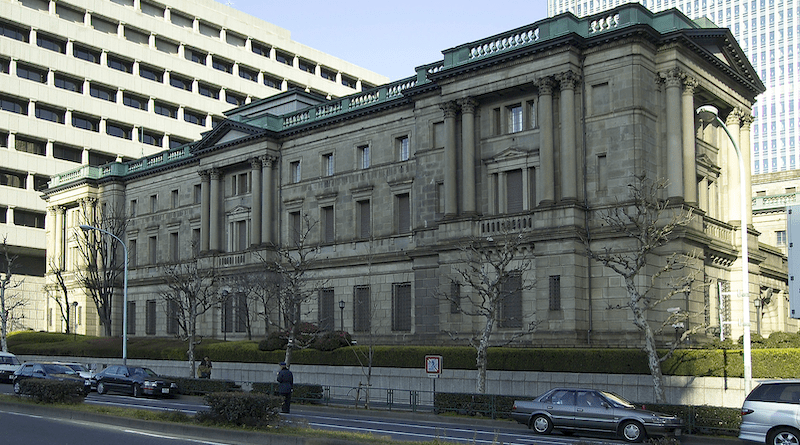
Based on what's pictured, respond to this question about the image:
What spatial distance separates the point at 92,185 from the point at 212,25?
35854mm

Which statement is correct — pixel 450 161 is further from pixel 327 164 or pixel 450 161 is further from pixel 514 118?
pixel 327 164

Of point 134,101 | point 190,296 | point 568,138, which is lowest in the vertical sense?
point 190,296

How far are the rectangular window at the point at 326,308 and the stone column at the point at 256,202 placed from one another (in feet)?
22.2

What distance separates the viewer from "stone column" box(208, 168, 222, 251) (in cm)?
6444

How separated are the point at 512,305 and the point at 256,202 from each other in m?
23.7

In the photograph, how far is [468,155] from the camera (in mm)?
46094

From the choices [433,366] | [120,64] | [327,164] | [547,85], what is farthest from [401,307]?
[120,64]

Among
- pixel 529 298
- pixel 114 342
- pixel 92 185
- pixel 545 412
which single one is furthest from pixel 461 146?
pixel 92 185

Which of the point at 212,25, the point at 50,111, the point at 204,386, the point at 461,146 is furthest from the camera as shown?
the point at 212,25

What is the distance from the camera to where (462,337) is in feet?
142

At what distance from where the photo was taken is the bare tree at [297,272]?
48.6m

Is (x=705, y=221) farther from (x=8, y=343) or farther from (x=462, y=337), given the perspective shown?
(x=8, y=343)

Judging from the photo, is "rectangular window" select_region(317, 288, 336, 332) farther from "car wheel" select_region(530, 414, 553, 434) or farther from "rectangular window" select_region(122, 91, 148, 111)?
"rectangular window" select_region(122, 91, 148, 111)

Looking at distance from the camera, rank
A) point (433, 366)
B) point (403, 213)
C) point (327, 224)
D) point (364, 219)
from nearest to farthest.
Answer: point (433, 366)
point (403, 213)
point (364, 219)
point (327, 224)
